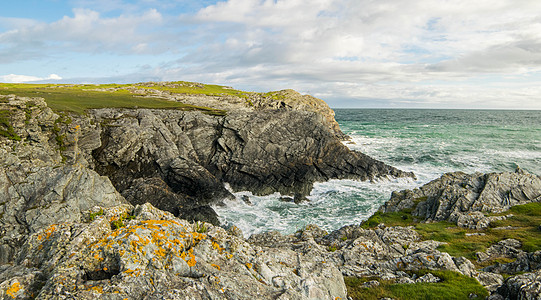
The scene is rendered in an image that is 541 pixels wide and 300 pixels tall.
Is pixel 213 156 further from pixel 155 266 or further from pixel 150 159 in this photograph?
pixel 155 266

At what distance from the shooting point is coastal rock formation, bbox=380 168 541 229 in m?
25.3

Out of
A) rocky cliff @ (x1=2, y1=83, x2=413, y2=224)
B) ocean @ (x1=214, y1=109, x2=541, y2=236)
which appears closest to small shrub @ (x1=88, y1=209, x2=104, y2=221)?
ocean @ (x1=214, y1=109, x2=541, y2=236)

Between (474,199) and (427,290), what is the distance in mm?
19401

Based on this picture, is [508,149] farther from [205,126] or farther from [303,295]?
[303,295]

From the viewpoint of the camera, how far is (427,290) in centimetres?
1241

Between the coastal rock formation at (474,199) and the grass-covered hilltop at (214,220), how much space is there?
0.14m

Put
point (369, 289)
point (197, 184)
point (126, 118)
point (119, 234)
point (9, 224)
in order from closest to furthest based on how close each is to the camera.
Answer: point (119, 234), point (369, 289), point (9, 224), point (197, 184), point (126, 118)

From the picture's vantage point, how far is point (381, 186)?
44062 millimetres

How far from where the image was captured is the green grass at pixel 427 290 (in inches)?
472

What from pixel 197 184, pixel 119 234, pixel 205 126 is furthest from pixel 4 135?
pixel 119 234

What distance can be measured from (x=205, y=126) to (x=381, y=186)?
Result: 29463 millimetres

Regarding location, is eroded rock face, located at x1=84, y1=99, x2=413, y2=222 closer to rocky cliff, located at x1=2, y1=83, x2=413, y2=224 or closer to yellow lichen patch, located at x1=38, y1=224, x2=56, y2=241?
rocky cliff, located at x1=2, y1=83, x2=413, y2=224

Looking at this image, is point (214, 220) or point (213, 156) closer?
point (214, 220)

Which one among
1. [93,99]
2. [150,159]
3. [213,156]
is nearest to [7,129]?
[150,159]
